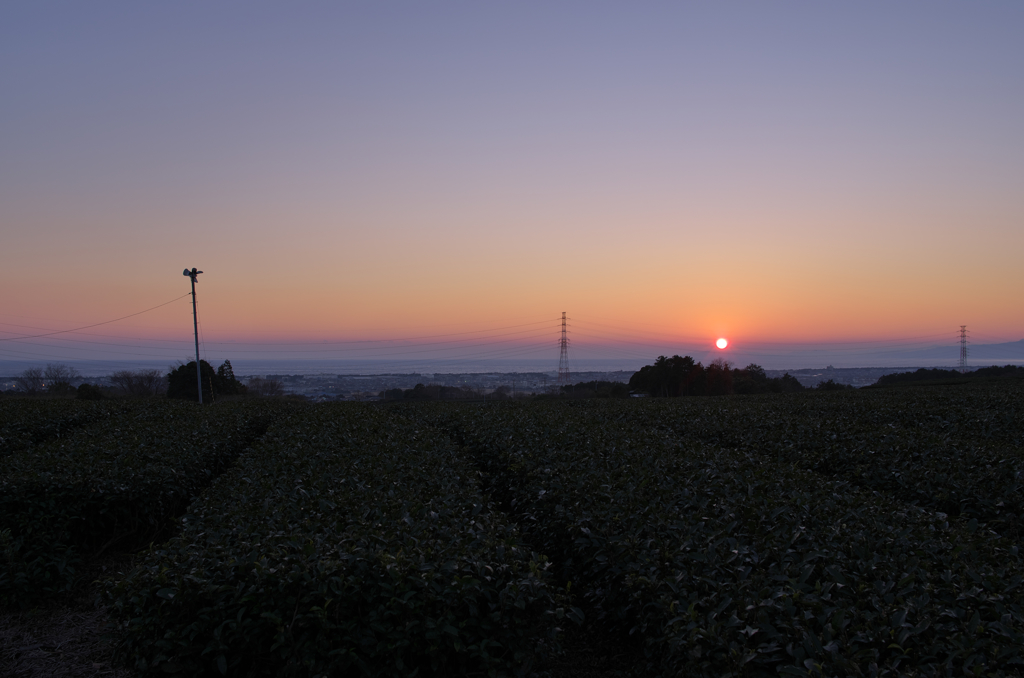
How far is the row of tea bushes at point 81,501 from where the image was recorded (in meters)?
6.54

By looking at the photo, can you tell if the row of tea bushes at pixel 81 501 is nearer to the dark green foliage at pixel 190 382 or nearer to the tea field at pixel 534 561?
the tea field at pixel 534 561

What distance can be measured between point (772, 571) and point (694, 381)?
4236cm

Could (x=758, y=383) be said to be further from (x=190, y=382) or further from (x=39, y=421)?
(x=39, y=421)

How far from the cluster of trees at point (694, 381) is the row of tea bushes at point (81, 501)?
3880 centimetres

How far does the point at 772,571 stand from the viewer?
3.92 meters

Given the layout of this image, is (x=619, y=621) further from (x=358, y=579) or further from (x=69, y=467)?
(x=69, y=467)

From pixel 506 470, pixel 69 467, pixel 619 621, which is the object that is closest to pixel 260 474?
pixel 69 467

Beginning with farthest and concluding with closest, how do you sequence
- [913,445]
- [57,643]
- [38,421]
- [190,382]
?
[190,382] < [38,421] < [913,445] < [57,643]

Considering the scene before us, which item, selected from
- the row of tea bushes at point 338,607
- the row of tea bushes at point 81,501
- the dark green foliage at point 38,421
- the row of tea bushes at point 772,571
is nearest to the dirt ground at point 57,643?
the row of tea bushes at point 81,501

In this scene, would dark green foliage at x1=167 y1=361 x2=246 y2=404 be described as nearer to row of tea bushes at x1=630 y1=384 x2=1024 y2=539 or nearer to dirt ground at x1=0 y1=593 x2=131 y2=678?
row of tea bushes at x1=630 y1=384 x2=1024 y2=539

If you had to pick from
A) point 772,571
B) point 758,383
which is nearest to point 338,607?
point 772,571

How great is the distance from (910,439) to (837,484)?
13.5 ft

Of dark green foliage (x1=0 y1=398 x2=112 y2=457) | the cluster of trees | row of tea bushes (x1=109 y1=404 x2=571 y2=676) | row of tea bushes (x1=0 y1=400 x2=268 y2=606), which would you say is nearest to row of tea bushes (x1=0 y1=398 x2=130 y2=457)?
dark green foliage (x1=0 y1=398 x2=112 y2=457)

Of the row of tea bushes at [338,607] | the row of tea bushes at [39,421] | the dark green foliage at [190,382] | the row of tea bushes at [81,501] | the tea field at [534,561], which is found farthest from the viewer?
the dark green foliage at [190,382]
